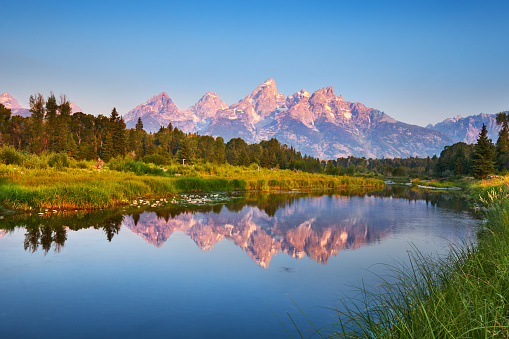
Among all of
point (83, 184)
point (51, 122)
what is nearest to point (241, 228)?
point (83, 184)

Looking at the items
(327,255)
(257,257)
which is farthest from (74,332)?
(327,255)

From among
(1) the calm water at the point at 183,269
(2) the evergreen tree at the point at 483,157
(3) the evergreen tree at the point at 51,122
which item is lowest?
(1) the calm water at the point at 183,269

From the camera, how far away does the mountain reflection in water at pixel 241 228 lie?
40.3ft

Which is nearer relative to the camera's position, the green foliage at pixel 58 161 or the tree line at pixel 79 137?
the green foliage at pixel 58 161

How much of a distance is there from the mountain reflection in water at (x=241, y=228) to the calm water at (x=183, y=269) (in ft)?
0.16

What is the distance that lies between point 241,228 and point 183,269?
655 centimetres

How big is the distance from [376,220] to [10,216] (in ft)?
63.5

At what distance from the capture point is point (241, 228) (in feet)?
52.7

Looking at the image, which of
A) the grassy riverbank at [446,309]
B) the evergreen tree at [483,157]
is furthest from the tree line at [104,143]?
the grassy riverbank at [446,309]

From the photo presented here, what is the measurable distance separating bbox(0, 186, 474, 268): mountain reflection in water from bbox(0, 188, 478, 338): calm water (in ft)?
0.16

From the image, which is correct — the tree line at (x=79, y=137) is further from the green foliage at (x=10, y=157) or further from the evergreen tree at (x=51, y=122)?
the green foliage at (x=10, y=157)

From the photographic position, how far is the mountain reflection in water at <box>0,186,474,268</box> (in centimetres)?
1230

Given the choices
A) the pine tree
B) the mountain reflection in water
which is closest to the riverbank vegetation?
the mountain reflection in water

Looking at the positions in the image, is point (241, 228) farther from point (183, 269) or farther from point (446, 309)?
point (446, 309)
